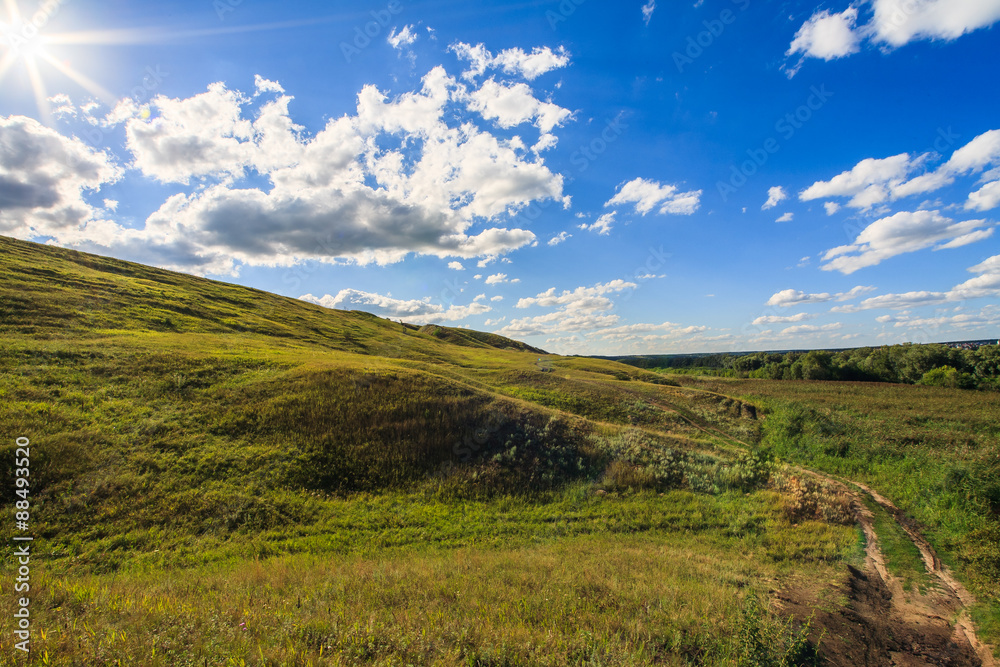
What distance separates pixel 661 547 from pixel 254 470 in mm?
17164

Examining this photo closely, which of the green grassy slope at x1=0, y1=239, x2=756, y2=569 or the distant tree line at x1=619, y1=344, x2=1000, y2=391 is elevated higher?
the distant tree line at x1=619, y1=344, x2=1000, y2=391

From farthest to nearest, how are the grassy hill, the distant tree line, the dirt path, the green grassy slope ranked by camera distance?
the distant tree line, the green grassy slope, the dirt path, the grassy hill

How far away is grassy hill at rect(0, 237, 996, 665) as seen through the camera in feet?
22.5

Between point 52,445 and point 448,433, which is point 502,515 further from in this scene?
point 52,445

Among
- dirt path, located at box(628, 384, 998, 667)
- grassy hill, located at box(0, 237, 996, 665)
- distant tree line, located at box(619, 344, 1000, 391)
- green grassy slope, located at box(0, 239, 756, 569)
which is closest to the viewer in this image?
grassy hill, located at box(0, 237, 996, 665)

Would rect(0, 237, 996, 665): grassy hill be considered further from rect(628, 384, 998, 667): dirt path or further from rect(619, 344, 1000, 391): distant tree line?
rect(619, 344, 1000, 391): distant tree line

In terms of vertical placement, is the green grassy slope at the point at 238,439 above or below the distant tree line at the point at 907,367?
below

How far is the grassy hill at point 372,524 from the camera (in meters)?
6.85

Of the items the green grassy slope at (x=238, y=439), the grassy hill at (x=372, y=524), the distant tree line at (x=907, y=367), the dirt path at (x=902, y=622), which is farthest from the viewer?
the distant tree line at (x=907, y=367)

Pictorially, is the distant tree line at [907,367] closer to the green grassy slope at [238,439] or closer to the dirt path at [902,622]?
the green grassy slope at [238,439]

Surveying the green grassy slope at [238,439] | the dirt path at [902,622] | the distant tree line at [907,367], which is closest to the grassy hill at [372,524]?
the green grassy slope at [238,439]

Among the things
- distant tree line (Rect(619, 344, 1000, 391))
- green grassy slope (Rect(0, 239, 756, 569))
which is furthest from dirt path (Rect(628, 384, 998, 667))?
distant tree line (Rect(619, 344, 1000, 391))

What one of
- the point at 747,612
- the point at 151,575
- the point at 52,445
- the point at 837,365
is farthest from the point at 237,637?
the point at 837,365

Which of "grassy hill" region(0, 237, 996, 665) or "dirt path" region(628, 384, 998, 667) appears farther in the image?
"dirt path" region(628, 384, 998, 667)
